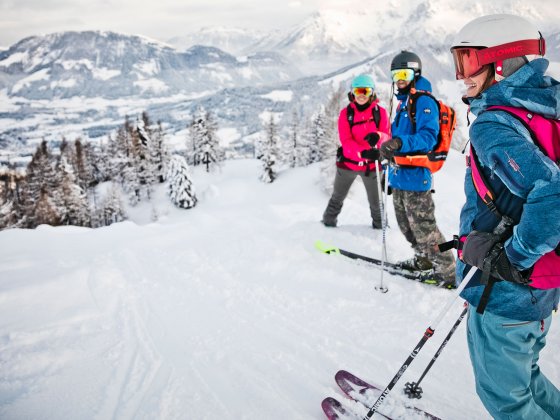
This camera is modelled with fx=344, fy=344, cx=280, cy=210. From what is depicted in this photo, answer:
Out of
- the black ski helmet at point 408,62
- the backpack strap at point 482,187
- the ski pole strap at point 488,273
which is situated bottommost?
the ski pole strap at point 488,273

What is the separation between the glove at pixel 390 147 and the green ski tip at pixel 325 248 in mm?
2019

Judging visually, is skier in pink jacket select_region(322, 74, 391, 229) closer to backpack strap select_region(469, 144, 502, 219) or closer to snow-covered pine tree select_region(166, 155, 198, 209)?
backpack strap select_region(469, 144, 502, 219)

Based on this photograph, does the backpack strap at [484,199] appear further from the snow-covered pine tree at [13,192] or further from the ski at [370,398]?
the snow-covered pine tree at [13,192]

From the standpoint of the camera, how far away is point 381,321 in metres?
4.21

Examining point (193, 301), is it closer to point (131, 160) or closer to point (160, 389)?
point (160, 389)

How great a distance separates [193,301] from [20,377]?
6.46 ft

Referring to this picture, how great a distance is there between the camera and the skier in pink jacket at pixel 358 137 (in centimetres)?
657

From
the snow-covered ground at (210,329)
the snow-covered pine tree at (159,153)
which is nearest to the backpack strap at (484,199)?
the snow-covered ground at (210,329)

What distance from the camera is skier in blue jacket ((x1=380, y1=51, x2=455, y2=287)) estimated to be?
460cm

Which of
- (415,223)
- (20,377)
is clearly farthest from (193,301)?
(415,223)

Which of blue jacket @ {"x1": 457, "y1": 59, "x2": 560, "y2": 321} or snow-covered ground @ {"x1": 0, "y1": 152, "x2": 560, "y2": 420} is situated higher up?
blue jacket @ {"x1": 457, "y1": 59, "x2": 560, "y2": 321}

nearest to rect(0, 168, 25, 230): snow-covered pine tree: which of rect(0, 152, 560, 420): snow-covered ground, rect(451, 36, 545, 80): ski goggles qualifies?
rect(0, 152, 560, 420): snow-covered ground

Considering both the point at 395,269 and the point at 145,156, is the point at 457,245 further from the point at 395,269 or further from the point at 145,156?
the point at 145,156

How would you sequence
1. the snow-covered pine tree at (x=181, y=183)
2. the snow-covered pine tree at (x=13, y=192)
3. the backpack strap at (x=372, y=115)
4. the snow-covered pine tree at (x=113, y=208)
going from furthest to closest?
1. the snow-covered pine tree at (x=113, y=208)
2. the snow-covered pine tree at (x=13, y=192)
3. the snow-covered pine tree at (x=181, y=183)
4. the backpack strap at (x=372, y=115)
